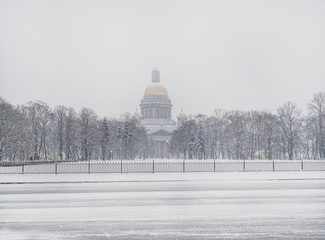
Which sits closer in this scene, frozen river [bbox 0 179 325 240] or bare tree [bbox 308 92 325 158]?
frozen river [bbox 0 179 325 240]

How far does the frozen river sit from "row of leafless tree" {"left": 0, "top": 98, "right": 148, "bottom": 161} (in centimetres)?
4741

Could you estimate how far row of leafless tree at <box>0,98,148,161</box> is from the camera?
64625 millimetres

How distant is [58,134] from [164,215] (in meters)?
77.0

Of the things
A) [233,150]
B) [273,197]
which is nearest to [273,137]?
[233,150]

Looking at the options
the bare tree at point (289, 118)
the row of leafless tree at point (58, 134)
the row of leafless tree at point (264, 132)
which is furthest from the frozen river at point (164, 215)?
the bare tree at point (289, 118)

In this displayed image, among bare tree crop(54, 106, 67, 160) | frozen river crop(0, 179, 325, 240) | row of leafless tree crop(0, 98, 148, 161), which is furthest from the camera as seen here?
bare tree crop(54, 106, 67, 160)

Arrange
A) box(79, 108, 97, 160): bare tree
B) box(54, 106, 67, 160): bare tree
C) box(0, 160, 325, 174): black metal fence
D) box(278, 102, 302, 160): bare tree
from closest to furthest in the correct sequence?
box(0, 160, 325, 174): black metal fence → box(54, 106, 67, 160): bare tree → box(79, 108, 97, 160): bare tree → box(278, 102, 302, 160): bare tree

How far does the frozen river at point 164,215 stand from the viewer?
1093cm

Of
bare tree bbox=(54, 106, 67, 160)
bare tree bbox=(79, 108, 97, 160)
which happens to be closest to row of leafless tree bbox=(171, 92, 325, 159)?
bare tree bbox=(79, 108, 97, 160)

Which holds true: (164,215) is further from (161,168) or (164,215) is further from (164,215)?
(161,168)

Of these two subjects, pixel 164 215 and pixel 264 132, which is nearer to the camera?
pixel 164 215

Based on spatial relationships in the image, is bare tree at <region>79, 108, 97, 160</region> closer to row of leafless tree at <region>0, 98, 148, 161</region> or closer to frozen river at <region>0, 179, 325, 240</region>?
row of leafless tree at <region>0, 98, 148, 161</region>

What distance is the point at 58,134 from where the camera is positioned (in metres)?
87.5

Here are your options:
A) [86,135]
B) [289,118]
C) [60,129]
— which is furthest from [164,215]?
[289,118]
